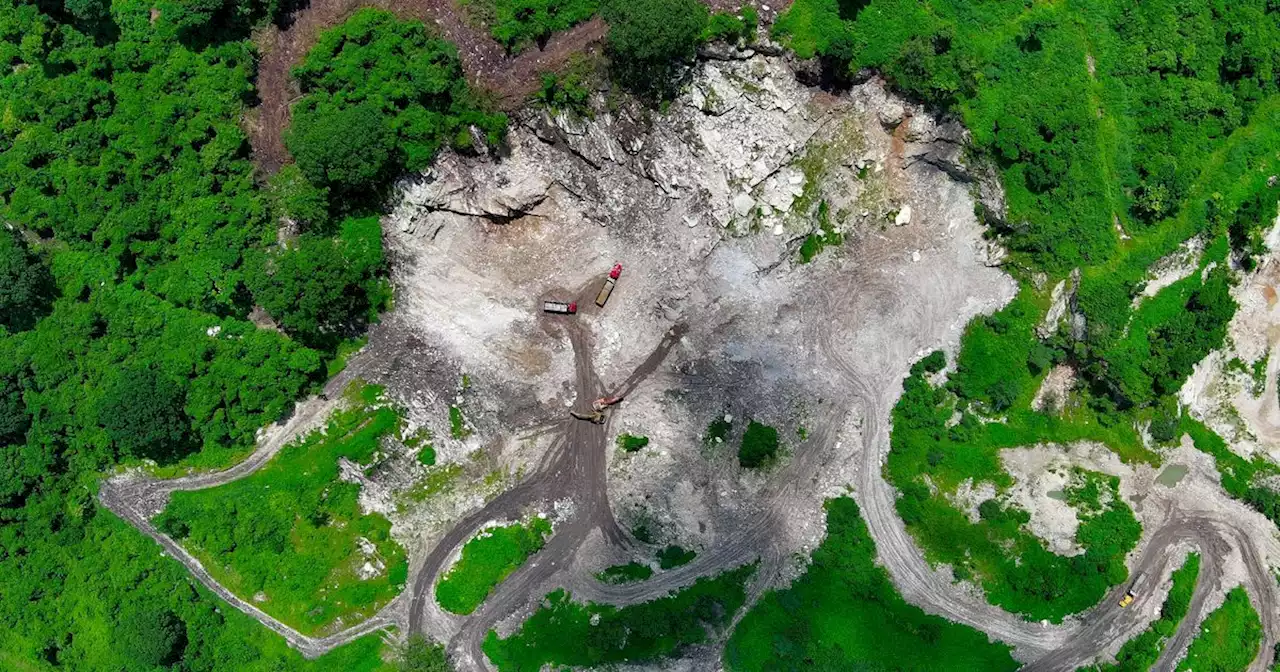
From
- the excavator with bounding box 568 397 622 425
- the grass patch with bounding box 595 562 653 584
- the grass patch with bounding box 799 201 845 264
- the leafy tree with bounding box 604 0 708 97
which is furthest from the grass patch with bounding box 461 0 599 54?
the grass patch with bounding box 595 562 653 584

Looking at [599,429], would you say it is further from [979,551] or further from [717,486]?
[979,551]

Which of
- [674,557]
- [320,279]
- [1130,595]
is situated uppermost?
[320,279]

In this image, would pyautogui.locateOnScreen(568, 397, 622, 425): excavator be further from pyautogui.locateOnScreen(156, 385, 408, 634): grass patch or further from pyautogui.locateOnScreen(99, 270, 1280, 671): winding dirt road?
pyautogui.locateOnScreen(156, 385, 408, 634): grass patch

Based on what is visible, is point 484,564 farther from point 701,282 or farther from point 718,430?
point 701,282

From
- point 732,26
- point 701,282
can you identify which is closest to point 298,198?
point 701,282

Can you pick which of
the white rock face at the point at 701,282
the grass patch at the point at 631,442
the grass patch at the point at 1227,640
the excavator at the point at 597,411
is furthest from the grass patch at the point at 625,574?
the grass patch at the point at 1227,640

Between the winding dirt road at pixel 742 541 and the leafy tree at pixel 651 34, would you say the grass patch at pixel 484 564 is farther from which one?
the leafy tree at pixel 651 34
